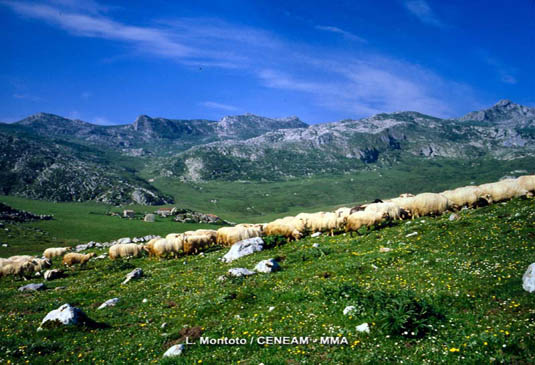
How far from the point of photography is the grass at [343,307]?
386 inches

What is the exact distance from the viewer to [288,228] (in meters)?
31.9

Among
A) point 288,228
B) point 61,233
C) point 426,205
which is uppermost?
point 426,205

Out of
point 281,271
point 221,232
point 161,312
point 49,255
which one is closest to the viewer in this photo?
point 161,312

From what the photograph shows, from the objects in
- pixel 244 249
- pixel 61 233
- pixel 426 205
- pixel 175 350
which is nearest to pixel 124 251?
pixel 244 249

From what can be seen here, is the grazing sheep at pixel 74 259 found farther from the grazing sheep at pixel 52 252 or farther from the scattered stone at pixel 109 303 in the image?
the scattered stone at pixel 109 303

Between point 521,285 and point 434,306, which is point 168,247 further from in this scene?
A: point 521,285

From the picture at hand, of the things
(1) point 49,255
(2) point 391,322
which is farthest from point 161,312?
(1) point 49,255

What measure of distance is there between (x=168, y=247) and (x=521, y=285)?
30890 mm

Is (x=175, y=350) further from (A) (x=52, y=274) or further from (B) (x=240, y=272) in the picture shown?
(A) (x=52, y=274)

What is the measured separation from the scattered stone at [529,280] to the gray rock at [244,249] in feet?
63.9

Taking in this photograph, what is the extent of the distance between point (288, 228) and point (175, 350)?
2133 centimetres

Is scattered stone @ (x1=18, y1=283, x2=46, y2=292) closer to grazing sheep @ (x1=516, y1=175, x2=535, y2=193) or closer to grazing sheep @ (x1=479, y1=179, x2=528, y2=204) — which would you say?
grazing sheep @ (x1=479, y1=179, x2=528, y2=204)

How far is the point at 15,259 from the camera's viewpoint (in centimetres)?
3359

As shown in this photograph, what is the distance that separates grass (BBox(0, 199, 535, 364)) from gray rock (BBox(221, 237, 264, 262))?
164 inches
